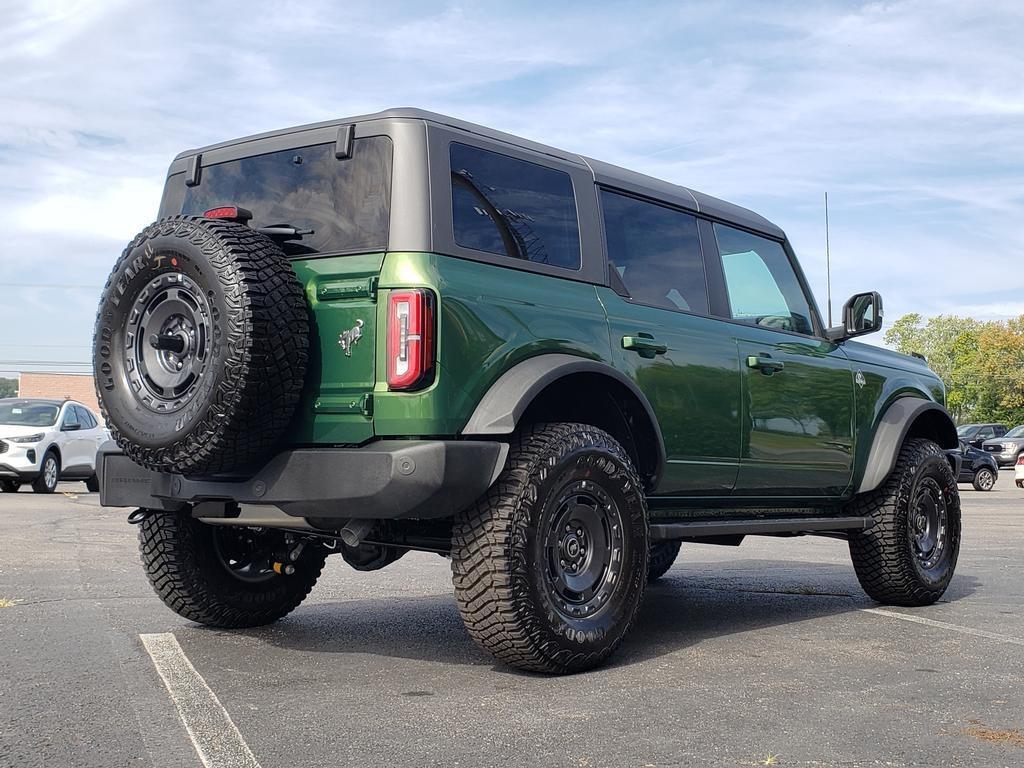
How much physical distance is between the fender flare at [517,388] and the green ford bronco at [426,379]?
0.4 inches

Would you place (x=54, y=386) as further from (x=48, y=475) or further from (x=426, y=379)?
(x=426, y=379)

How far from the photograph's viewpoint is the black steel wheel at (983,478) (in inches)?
1000

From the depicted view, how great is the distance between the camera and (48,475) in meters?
18.3

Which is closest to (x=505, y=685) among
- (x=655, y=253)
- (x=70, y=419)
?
(x=655, y=253)

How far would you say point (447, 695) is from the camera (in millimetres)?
4324

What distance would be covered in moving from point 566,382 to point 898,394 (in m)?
3.27

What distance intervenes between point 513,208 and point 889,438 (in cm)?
326

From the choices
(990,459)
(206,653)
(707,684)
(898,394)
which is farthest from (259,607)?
(990,459)

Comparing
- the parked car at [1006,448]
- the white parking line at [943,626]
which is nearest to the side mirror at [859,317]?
the white parking line at [943,626]

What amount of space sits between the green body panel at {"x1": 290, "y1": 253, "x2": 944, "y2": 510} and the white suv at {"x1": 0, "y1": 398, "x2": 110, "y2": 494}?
531 inches

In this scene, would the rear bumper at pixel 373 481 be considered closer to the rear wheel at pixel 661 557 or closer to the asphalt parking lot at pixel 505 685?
the asphalt parking lot at pixel 505 685

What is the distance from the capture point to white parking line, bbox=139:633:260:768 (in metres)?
→ 3.44

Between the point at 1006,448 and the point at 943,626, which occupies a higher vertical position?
the point at 1006,448

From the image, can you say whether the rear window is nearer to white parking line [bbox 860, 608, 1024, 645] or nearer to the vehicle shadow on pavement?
the vehicle shadow on pavement
